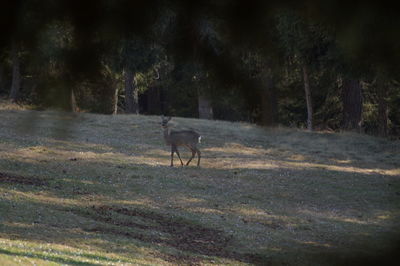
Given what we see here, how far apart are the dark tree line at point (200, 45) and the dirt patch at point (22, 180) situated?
10634 mm

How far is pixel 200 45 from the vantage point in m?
1.70

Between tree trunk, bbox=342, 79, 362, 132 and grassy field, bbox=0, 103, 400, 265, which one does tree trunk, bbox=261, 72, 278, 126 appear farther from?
tree trunk, bbox=342, 79, 362, 132

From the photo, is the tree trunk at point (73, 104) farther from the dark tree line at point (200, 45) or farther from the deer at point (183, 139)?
the deer at point (183, 139)

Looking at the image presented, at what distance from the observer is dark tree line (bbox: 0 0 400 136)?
1.44 metres

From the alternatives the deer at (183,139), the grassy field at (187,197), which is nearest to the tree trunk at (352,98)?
the grassy field at (187,197)

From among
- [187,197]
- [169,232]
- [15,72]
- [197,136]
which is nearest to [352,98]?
[169,232]

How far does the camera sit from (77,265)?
7.59 metres

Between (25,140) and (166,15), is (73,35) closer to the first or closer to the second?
(166,15)

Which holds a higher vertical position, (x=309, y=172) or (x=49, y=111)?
(x=49, y=111)

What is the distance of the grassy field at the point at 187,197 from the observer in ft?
29.7

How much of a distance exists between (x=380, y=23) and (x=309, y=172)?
50.8ft

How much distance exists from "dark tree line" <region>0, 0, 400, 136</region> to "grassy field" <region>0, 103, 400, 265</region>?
1.53 ft

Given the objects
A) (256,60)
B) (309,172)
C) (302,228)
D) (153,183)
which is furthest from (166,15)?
(309,172)

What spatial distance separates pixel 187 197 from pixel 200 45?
1130 centimetres
